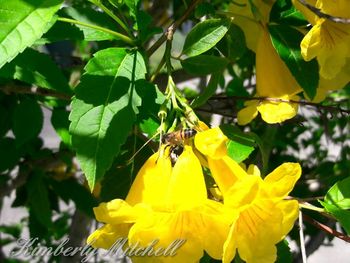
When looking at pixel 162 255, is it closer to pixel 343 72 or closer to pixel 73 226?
pixel 343 72

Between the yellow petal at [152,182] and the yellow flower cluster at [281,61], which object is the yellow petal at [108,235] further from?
the yellow flower cluster at [281,61]

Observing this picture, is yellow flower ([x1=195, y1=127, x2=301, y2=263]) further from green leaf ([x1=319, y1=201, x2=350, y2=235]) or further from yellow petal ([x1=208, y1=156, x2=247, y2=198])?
green leaf ([x1=319, y1=201, x2=350, y2=235])

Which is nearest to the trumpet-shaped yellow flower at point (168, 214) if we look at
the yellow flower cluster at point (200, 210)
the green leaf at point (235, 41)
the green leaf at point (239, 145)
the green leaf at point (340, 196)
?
the yellow flower cluster at point (200, 210)

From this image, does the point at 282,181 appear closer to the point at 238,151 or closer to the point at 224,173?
the point at 224,173

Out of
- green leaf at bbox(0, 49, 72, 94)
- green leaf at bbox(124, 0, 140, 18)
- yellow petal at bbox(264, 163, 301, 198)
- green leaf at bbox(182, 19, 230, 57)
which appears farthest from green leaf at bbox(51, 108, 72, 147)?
yellow petal at bbox(264, 163, 301, 198)

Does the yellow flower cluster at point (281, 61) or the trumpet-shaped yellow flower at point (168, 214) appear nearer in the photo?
the trumpet-shaped yellow flower at point (168, 214)

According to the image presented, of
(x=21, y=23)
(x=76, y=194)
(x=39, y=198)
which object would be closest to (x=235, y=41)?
(x=21, y=23)
